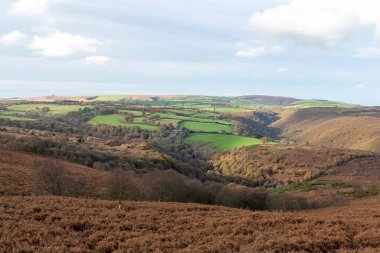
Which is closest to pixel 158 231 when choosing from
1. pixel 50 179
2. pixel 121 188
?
pixel 121 188

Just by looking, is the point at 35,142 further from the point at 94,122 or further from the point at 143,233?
the point at 94,122

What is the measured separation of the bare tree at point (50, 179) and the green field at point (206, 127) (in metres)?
137

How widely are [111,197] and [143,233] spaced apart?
2499 cm

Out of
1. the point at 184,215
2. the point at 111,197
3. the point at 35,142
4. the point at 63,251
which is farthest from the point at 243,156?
the point at 63,251

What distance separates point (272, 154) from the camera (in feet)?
480

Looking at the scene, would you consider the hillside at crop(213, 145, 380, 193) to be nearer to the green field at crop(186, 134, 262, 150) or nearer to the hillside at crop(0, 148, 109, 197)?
the green field at crop(186, 134, 262, 150)

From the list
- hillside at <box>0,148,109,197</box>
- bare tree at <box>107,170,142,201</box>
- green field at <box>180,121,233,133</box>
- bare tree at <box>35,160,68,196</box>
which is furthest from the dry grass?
green field at <box>180,121,233,133</box>

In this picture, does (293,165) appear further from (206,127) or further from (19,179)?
(19,179)

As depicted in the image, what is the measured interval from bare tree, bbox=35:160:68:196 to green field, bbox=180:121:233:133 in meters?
137

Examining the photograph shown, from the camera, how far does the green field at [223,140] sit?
512 ft

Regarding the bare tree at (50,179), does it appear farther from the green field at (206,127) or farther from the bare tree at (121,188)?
the green field at (206,127)

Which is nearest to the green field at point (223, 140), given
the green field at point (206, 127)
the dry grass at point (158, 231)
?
the green field at point (206, 127)

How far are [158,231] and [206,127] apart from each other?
547ft

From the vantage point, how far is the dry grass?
661 inches
